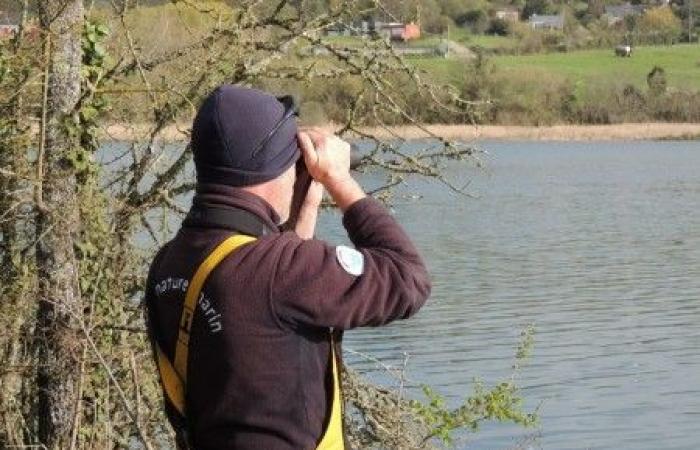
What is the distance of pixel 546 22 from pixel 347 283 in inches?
3470

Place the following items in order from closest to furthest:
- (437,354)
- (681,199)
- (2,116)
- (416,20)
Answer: (2,116) < (416,20) < (437,354) < (681,199)

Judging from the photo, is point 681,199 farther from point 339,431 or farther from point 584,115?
point 339,431

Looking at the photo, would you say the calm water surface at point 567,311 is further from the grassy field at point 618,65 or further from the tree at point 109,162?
the grassy field at point 618,65

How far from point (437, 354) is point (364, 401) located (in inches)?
292

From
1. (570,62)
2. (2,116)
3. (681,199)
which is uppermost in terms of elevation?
(2,116)

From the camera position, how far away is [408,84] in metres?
8.00

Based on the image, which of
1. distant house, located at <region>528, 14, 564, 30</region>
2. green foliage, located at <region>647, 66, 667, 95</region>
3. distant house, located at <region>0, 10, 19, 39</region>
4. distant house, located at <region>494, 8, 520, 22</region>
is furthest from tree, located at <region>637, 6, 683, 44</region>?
distant house, located at <region>0, 10, 19, 39</region>

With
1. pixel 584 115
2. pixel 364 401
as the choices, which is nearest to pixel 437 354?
pixel 364 401

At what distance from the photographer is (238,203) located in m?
2.92

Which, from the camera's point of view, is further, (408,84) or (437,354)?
(437,354)

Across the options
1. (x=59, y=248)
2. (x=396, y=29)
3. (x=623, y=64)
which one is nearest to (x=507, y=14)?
(x=623, y=64)

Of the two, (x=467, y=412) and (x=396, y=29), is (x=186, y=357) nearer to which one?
(x=467, y=412)

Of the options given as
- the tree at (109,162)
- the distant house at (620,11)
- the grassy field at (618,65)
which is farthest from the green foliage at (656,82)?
the tree at (109,162)

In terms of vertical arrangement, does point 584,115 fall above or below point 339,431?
below
